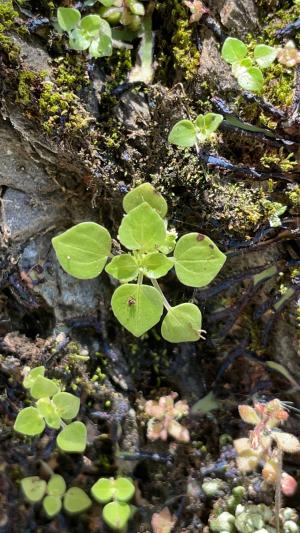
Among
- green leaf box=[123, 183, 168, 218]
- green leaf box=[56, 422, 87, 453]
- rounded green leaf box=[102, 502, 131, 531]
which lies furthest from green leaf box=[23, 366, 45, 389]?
green leaf box=[123, 183, 168, 218]

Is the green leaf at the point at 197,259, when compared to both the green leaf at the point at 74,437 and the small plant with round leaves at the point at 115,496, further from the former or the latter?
the small plant with round leaves at the point at 115,496

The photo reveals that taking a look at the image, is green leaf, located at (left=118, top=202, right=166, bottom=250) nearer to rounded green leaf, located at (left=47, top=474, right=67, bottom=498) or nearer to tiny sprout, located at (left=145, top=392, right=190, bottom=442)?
tiny sprout, located at (left=145, top=392, right=190, bottom=442)

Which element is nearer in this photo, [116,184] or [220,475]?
[116,184]

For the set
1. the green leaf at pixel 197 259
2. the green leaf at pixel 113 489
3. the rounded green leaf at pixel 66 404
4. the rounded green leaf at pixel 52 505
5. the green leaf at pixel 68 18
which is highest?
the green leaf at pixel 68 18

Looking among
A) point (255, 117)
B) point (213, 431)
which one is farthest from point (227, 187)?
point (213, 431)

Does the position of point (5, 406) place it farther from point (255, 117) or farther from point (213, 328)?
point (255, 117)

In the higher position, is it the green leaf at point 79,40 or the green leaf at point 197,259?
the green leaf at point 79,40

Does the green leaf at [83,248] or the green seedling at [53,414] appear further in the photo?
the green seedling at [53,414]

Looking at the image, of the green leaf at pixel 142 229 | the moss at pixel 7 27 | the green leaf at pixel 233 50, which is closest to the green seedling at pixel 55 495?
the green leaf at pixel 142 229
